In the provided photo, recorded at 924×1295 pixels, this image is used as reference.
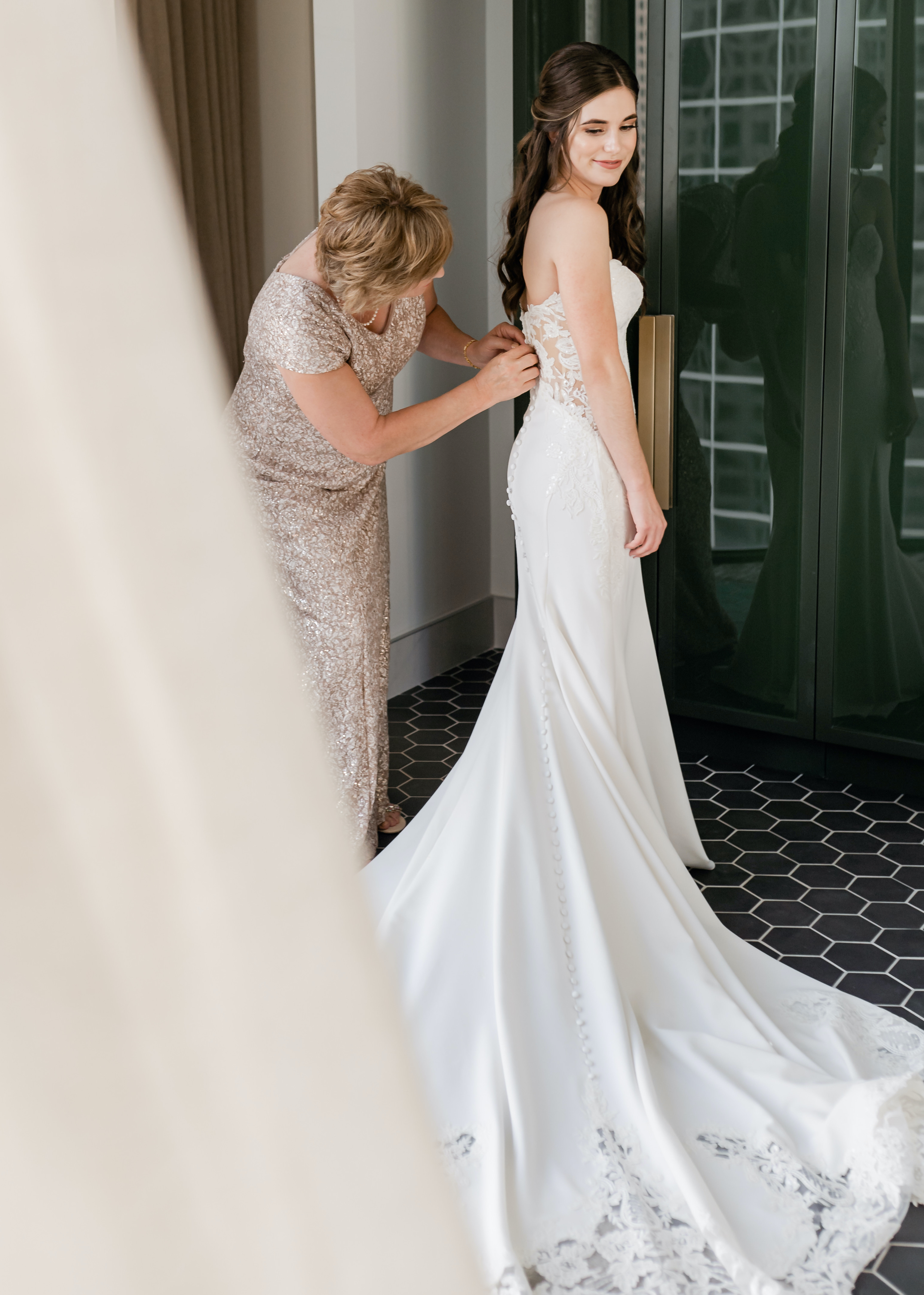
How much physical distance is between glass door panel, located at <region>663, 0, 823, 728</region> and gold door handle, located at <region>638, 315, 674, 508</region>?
13cm

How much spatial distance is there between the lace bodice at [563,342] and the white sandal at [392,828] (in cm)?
114

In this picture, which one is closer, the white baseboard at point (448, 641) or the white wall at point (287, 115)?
the white wall at point (287, 115)

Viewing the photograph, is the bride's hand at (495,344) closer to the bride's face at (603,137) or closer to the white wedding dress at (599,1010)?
the white wedding dress at (599,1010)

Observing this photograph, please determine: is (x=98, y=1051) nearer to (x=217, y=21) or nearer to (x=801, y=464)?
(x=801, y=464)

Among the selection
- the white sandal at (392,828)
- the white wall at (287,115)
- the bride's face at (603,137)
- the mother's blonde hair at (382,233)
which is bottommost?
the white sandal at (392,828)

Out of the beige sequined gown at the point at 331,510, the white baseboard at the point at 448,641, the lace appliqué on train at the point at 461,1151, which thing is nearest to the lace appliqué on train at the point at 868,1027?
the lace appliqué on train at the point at 461,1151

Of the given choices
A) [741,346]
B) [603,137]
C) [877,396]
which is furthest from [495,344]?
[877,396]

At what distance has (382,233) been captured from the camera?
2.05m

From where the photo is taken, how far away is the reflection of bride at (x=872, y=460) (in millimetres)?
2641

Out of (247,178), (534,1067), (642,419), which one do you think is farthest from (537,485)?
(247,178)

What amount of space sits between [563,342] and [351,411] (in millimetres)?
440

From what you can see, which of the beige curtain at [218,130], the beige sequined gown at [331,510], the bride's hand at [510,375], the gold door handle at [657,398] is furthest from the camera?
the beige curtain at [218,130]

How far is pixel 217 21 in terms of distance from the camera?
3102mm

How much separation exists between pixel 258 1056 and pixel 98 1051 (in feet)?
0.12
